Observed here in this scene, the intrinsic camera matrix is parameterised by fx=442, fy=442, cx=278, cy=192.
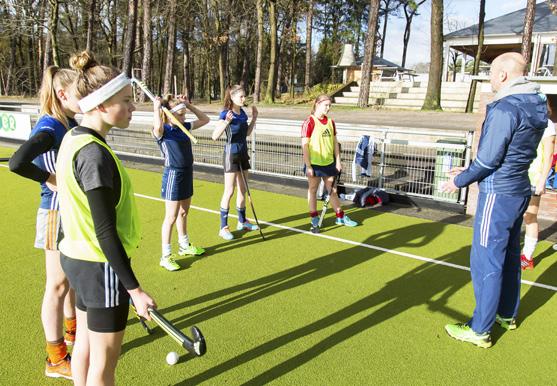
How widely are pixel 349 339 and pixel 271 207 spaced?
15.0ft

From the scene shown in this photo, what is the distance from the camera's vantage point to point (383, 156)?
26.8ft

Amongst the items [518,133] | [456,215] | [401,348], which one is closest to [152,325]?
[401,348]

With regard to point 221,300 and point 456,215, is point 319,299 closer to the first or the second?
point 221,300

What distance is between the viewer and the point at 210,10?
33188mm

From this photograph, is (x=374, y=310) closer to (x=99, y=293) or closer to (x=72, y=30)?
(x=99, y=293)

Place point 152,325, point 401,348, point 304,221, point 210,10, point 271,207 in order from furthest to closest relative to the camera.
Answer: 1. point 210,10
2. point 271,207
3. point 304,221
4. point 152,325
5. point 401,348

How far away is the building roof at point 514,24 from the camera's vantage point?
927 inches

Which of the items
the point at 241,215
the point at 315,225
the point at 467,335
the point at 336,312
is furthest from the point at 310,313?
the point at 241,215

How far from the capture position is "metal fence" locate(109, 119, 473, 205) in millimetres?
7578

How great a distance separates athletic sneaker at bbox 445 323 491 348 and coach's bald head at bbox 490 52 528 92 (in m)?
1.93

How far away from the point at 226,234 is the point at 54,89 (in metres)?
3.65

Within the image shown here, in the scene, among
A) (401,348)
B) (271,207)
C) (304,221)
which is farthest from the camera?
(271,207)

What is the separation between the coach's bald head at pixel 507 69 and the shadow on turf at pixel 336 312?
6.89ft

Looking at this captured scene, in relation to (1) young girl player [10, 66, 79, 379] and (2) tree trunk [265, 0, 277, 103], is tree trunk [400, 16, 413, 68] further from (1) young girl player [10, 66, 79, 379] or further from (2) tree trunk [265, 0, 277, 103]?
(1) young girl player [10, 66, 79, 379]
